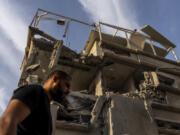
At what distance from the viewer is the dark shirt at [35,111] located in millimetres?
1721

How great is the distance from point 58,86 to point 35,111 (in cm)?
40

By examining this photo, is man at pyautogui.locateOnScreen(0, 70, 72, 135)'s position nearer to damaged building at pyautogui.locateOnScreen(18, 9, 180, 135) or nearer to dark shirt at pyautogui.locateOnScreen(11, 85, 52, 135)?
dark shirt at pyautogui.locateOnScreen(11, 85, 52, 135)

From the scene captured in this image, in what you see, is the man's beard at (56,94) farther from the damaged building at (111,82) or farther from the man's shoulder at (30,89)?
the damaged building at (111,82)

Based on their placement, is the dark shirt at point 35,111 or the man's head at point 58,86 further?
the man's head at point 58,86

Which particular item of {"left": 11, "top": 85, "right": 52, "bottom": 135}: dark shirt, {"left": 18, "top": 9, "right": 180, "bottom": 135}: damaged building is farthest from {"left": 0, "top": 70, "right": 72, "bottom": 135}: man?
{"left": 18, "top": 9, "right": 180, "bottom": 135}: damaged building

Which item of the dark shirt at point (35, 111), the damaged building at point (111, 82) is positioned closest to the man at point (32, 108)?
the dark shirt at point (35, 111)

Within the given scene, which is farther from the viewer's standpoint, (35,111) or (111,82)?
(111,82)

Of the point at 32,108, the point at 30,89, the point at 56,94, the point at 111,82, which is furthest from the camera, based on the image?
the point at 111,82

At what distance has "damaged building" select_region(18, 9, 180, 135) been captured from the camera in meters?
8.35

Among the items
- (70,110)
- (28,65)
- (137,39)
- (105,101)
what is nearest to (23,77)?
(28,65)

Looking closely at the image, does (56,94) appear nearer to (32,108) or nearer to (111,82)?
(32,108)

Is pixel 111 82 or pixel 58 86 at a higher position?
pixel 111 82

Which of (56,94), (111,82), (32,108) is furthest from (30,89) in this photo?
(111,82)

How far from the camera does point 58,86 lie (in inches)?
83.4
